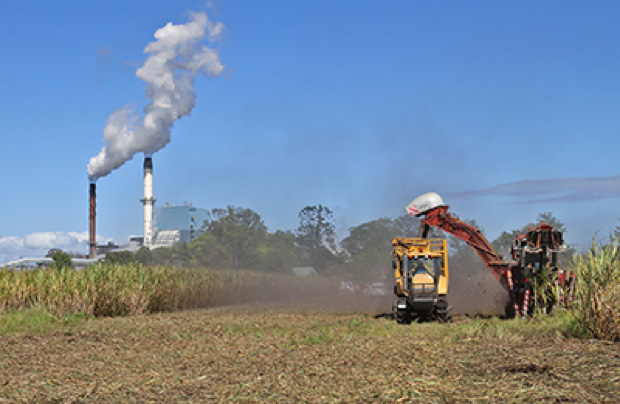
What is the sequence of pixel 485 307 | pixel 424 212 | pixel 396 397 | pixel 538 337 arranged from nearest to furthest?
pixel 396 397
pixel 538 337
pixel 424 212
pixel 485 307

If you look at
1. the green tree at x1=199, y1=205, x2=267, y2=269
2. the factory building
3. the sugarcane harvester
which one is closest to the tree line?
the green tree at x1=199, y1=205, x2=267, y2=269

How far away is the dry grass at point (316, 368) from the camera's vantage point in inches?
356

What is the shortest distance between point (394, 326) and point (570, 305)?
23.2ft

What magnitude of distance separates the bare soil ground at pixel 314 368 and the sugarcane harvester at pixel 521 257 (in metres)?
4.53

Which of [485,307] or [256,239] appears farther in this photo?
[256,239]

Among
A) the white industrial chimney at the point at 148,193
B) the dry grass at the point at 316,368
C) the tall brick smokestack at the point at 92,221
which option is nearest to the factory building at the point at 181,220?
the white industrial chimney at the point at 148,193

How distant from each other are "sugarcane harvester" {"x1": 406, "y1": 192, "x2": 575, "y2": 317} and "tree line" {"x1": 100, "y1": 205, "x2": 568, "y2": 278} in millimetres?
16739

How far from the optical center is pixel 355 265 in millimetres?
55000

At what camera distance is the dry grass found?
29.7ft

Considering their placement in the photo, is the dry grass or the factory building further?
the factory building

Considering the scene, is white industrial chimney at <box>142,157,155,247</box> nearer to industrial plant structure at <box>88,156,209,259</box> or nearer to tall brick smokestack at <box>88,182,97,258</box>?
industrial plant structure at <box>88,156,209,259</box>

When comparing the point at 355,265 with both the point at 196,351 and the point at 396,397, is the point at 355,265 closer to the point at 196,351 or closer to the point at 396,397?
the point at 196,351

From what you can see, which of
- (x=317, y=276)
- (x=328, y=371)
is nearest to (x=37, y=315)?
(x=328, y=371)

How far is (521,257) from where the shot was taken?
72.2 ft
